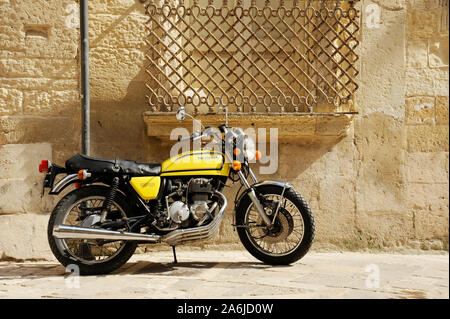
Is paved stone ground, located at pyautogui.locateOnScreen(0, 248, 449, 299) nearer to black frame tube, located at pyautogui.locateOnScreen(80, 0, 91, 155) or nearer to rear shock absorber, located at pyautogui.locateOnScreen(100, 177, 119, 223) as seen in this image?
rear shock absorber, located at pyautogui.locateOnScreen(100, 177, 119, 223)

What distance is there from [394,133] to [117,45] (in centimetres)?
261

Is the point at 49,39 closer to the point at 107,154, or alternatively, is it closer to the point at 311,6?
the point at 107,154

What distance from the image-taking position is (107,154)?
5.05 meters

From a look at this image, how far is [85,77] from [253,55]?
1.57 metres

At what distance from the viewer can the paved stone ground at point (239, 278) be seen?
3484mm

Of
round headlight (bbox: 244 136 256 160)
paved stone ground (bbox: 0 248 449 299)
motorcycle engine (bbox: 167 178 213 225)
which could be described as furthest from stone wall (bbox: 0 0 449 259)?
motorcycle engine (bbox: 167 178 213 225)

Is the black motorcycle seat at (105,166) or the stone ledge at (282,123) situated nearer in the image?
the black motorcycle seat at (105,166)

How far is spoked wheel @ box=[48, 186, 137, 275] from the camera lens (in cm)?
413

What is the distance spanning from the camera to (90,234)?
13.3 feet

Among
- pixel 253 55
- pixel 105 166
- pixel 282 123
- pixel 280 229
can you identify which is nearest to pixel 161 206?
pixel 105 166

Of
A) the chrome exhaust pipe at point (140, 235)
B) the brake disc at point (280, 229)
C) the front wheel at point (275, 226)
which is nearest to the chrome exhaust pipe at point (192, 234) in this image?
the chrome exhaust pipe at point (140, 235)

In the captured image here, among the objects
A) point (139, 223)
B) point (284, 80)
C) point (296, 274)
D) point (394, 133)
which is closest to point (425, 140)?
point (394, 133)

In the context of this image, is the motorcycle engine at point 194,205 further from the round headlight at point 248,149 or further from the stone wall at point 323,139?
the stone wall at point 323,139

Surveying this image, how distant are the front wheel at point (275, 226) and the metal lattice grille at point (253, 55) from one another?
38.0 inches
